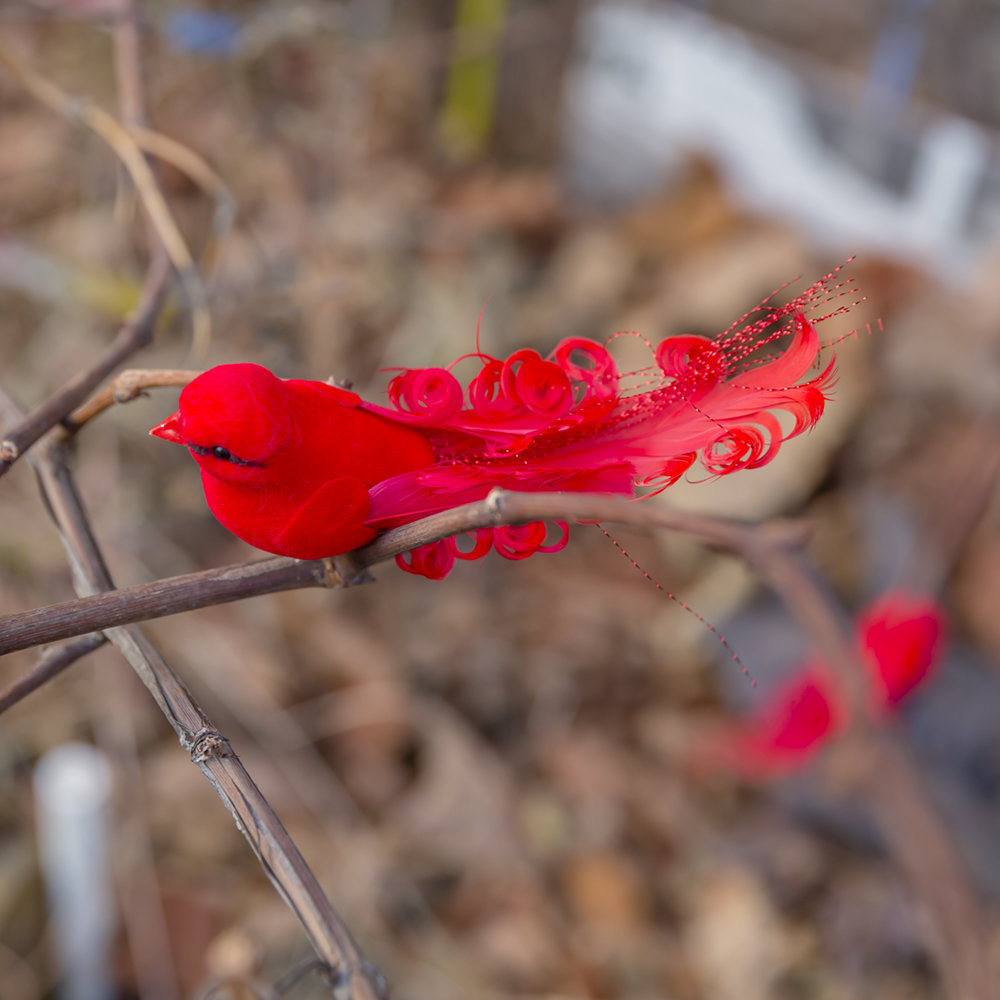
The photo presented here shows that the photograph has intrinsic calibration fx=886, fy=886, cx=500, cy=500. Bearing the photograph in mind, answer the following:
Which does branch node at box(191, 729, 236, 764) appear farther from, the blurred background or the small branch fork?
the blurred background

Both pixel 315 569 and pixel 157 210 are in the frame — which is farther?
pixel 157 210

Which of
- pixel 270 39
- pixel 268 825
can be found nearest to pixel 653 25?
pixel 270 39

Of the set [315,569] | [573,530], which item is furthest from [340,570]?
[573,530]

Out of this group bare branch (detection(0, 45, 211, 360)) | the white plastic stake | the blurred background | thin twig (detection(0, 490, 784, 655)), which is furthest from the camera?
the blurred background

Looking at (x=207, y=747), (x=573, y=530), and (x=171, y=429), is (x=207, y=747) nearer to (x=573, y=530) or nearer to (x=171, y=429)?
(x=171, y=429)

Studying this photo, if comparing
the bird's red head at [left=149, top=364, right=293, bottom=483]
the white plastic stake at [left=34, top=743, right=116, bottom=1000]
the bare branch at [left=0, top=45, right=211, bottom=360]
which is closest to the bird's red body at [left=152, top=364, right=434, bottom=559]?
the bird's red head at [left=149, top=364, right=293, bottom=483]

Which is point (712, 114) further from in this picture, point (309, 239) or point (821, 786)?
point (821, 786)
